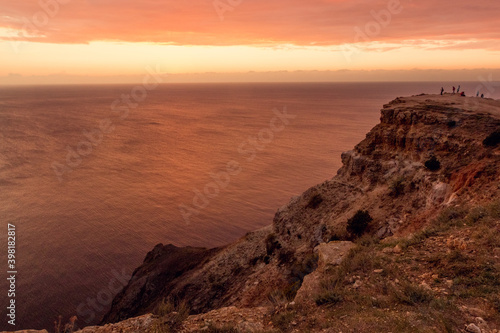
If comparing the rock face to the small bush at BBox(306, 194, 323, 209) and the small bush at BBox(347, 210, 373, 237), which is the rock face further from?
the small bush at BBox(347, 210, 373, 237)

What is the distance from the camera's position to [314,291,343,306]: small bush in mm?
9938

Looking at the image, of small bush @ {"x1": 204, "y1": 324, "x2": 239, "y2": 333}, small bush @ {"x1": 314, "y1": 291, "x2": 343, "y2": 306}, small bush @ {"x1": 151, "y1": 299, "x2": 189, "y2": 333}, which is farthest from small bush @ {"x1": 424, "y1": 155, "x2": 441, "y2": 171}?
small bush @ {"x1": 151, "y1": 299, "x2": 189, "y2": 333}

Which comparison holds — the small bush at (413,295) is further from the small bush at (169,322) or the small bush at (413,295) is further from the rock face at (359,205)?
the small bush at (169,322)

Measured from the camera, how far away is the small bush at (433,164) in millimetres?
20656

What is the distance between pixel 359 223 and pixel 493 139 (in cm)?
1013

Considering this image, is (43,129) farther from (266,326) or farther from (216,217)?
(266,326)

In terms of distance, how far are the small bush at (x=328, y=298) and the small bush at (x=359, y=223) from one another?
12.0 m

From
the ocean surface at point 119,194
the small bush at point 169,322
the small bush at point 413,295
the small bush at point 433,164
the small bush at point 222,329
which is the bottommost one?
the ocean surface at point 119,194

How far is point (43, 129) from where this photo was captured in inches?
4045

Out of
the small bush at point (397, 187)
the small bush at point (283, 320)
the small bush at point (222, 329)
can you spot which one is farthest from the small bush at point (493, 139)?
the small bush at point (222, 329)

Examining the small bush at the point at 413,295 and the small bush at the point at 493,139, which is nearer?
the small bush at the point at 413,295

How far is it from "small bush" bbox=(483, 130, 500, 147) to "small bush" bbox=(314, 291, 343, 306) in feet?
54.2

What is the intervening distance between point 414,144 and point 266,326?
2013 centimetres

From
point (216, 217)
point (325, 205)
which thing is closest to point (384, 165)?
point (325, 205)
